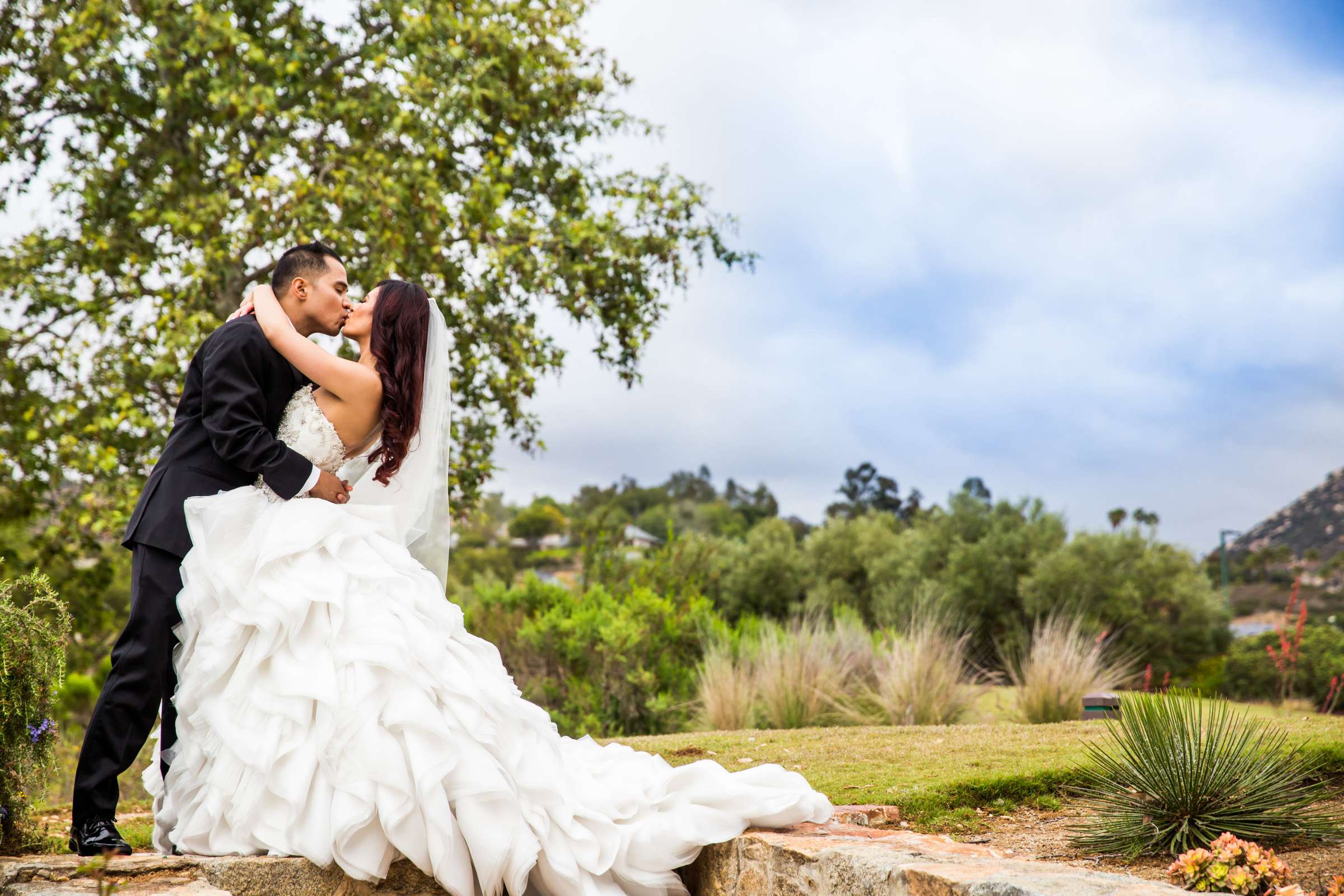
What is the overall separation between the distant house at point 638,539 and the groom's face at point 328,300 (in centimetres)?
893

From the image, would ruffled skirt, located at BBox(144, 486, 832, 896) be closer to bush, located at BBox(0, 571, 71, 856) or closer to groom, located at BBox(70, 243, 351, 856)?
groom, located at BBox(70, 243, 351, 856)

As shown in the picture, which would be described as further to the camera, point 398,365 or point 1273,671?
point 1273,671

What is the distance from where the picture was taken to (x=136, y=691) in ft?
11.4

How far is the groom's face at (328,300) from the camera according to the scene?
13.8ft

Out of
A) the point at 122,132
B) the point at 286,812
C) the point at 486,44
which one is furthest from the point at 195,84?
the point at 286,812

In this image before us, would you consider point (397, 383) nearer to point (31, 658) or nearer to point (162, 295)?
point (31, 658)

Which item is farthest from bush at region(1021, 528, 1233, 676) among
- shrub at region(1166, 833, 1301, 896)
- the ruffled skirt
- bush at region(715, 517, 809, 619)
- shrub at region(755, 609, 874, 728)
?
the ruffled skirt

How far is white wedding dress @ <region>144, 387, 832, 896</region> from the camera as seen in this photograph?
315 centimetres

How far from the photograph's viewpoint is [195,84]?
30.1 feet

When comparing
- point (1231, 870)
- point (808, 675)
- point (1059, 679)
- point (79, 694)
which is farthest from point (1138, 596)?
point (79, 694)

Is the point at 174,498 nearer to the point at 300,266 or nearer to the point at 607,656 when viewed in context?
the point at 300,266

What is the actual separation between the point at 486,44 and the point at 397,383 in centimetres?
622

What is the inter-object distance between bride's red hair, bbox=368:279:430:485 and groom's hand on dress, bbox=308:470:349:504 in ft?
0.73

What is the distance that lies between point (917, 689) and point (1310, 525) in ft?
157
